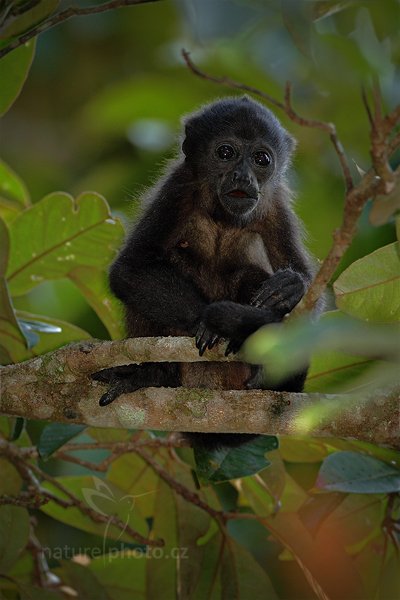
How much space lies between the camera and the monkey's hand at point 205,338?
271 centimetres

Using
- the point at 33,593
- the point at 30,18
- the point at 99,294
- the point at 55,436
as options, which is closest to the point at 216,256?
the point at 99,294

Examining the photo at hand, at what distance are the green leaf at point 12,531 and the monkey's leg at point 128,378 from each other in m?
0.63

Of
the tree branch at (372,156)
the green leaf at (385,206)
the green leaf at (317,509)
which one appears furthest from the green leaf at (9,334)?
the green leaf at (385,206)

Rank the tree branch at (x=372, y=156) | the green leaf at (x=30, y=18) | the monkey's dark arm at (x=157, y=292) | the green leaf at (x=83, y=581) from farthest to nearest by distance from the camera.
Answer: the green leaf at (x=83, y=581) < the monkey's dark arm at (x=157, y=292) < the green leaf at (x=30, y=18) < the tree branch at (x=372, y=156)

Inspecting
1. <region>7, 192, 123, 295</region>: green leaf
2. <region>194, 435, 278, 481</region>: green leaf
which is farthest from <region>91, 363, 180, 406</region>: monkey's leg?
<region>7, 192, 123, 295</region>: green leaf

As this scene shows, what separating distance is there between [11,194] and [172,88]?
2241 millimetres

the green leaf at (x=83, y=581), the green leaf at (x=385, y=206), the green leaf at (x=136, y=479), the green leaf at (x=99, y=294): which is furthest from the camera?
the green leaf at (x=99, y=294)

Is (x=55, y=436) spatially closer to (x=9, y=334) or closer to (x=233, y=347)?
(x=9, y=334)

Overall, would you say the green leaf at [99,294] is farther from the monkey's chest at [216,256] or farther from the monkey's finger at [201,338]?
the monkey's finger at [201,338]

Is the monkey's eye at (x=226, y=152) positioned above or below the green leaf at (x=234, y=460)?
above

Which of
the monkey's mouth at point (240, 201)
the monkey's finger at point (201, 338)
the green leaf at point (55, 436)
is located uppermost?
the monkey's mouth at point (240, 201)

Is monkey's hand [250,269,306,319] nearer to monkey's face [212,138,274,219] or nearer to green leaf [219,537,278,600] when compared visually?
monkey's face [212,138,274,219]

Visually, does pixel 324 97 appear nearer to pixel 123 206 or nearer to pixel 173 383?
pixel 173 383

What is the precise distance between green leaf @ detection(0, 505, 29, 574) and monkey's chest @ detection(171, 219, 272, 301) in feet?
3.73
